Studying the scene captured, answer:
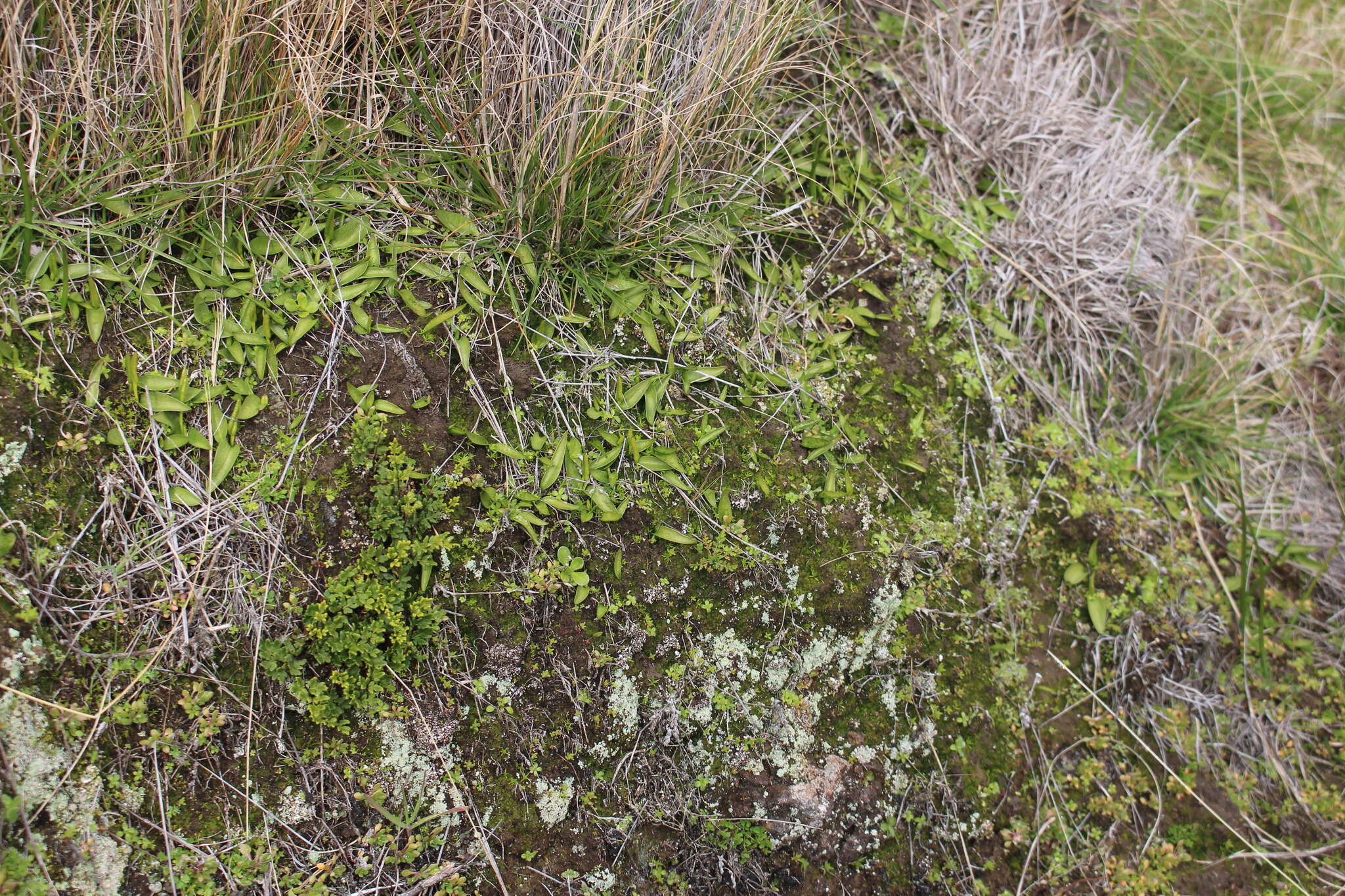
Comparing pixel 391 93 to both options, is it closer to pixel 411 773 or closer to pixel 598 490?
pixel 598 490

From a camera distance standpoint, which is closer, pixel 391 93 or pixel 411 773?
pixel 411 773

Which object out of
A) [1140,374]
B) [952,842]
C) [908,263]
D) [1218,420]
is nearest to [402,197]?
[908,263]

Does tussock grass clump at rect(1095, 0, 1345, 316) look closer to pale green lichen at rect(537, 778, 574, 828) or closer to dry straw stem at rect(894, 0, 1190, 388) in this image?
dry straw stem at rect(894, 0, 1190, 388)

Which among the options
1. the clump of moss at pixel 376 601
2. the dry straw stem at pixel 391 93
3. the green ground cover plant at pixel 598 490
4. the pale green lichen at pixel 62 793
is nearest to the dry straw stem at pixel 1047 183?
the green ground cover plant at pixel 598 490

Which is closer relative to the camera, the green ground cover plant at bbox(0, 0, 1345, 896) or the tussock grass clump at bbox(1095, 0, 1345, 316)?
the green ground cover plant at bbox(0, 0, 1345, 896)

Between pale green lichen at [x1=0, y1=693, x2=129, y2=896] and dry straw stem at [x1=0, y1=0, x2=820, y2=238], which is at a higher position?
dry straw stem at [x1=0, y1=0, x2=820, y2=238]

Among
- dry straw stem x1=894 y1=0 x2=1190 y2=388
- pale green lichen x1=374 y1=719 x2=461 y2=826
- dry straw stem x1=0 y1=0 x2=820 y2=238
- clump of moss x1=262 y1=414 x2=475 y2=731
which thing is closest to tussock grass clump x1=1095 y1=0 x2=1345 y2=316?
dry straw stem x1=894 y1=0 x2=1190 y2=388

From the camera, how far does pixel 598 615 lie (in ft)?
6.97

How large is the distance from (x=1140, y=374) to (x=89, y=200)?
11.1 feet

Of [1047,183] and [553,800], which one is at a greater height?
[1047,183]

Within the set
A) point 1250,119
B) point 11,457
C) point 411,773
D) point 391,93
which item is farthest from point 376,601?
point 1250,119

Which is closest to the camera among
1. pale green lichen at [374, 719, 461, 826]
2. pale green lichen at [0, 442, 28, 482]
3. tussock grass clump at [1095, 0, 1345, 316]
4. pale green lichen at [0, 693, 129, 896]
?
pale green lichen at [0, 693, 129, 896]

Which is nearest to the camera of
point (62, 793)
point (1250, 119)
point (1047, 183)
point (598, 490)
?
point (62, 793)

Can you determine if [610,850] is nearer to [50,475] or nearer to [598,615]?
[598,615]
